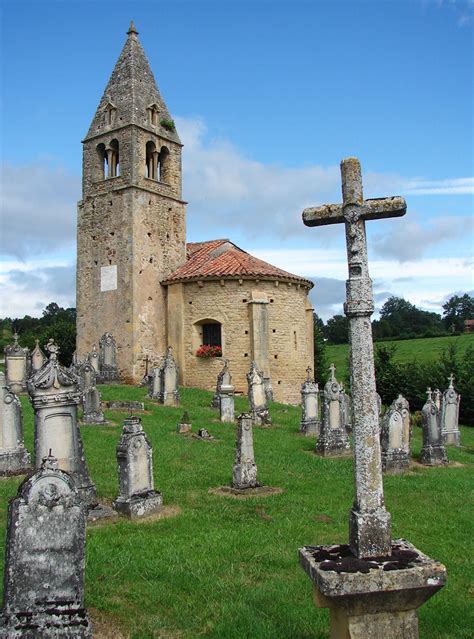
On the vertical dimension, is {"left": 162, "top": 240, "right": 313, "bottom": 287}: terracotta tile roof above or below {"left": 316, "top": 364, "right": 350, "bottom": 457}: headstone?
above

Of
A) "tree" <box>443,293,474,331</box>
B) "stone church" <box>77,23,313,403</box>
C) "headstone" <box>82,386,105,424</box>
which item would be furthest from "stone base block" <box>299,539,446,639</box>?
"tree" <box>443,293,474,331</box>

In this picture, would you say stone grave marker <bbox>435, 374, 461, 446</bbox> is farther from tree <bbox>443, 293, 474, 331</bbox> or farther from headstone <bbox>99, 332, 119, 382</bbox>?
tree <bbox>443, 293, 474, 331</bbox>

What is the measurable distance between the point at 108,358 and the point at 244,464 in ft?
50.6

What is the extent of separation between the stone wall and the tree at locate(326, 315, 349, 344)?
39.5 m

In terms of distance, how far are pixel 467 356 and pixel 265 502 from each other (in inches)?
983

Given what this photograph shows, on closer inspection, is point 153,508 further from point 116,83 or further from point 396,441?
point 116,83

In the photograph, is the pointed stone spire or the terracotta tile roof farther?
the pointed stone spire

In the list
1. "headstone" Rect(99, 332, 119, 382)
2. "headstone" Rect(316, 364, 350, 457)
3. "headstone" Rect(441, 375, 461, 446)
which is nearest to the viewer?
"headstone" Rect(316, 364, 350, 457)

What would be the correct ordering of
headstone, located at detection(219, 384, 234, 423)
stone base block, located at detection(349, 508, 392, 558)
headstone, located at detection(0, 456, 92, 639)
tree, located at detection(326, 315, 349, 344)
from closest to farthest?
1. stone base block, located at detection(349, 508, 392, 558)
2. headstone, located at detection(0, 456, 92, 639)
3. headstone, located at detection(219, 384, 234, 423)
4. tree, located at detection(326, 315, 349, 344)

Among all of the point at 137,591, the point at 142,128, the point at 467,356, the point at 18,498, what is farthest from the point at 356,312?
the point at 467,356

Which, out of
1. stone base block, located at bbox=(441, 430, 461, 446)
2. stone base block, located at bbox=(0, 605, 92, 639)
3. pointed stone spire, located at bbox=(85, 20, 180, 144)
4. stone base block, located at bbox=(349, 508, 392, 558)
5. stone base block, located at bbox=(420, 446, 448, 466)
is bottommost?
stone base block, located at bbox=(441, 430, 461, 446)

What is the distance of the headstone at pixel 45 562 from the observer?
379cm

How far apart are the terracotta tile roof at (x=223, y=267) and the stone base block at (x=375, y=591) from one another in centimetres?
2049

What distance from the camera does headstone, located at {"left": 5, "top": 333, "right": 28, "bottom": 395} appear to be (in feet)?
59.4
